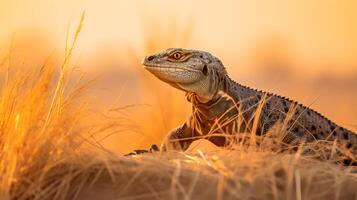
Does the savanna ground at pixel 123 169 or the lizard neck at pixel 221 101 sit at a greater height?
the lizard neck at pixel 221 101

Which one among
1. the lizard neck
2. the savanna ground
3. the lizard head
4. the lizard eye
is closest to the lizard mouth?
the lizard head

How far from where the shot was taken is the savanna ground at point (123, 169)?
4469 mm

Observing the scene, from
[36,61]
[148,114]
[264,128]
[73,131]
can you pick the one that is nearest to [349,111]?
[148,114]

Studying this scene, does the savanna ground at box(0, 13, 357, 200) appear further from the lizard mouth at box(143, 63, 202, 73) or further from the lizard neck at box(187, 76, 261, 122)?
the lizard neck at box(187, 76, 261, 122)

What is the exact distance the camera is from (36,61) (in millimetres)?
5949

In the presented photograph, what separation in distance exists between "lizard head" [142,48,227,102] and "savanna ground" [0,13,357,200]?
1.61m

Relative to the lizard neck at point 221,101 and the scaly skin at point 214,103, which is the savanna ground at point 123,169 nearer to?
the scaly skin at point 214,103

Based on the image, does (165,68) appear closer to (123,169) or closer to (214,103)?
(214,103)

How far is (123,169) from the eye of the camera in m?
4.66

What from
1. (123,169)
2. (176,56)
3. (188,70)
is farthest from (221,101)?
(123,169)

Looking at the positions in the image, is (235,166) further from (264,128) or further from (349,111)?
(349,111)

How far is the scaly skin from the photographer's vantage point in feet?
22.4

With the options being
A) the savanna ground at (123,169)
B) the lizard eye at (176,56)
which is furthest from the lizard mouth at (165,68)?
the savanna ground at (123,169)

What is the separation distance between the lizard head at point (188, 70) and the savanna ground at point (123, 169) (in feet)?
5.28
